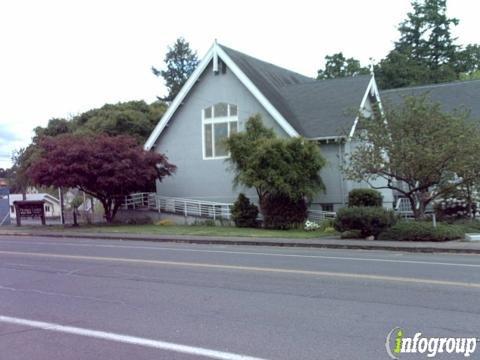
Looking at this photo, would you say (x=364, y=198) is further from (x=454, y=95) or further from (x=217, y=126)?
(x=454, y=95)

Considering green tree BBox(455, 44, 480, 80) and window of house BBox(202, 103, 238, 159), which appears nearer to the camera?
window of house BBox(202, 103, 238, 159)

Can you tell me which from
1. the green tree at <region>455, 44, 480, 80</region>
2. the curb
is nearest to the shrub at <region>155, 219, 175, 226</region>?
the curb

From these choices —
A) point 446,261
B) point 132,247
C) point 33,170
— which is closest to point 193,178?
point 33,170

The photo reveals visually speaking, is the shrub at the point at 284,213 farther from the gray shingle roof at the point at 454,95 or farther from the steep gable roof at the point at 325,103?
the gray shingle roof at the point at 454,95

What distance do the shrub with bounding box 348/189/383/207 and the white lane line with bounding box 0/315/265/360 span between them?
1863 centimetres

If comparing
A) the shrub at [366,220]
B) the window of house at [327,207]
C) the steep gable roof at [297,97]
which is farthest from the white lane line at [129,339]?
the window of house at [327,207]

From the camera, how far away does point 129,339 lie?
20.3 feet

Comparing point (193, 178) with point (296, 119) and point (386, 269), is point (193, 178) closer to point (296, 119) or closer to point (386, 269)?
point (296, 119)

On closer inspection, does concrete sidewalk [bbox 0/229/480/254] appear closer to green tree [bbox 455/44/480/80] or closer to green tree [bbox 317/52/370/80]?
green tree [bbox 317/52/370/80]

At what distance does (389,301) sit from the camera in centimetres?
775

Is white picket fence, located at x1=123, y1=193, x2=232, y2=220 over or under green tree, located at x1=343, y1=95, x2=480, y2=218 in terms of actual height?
under

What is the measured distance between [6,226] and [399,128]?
21.9 metres

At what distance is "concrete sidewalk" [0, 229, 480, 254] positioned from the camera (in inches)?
603

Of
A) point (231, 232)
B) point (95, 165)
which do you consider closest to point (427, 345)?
point (231, 232)
